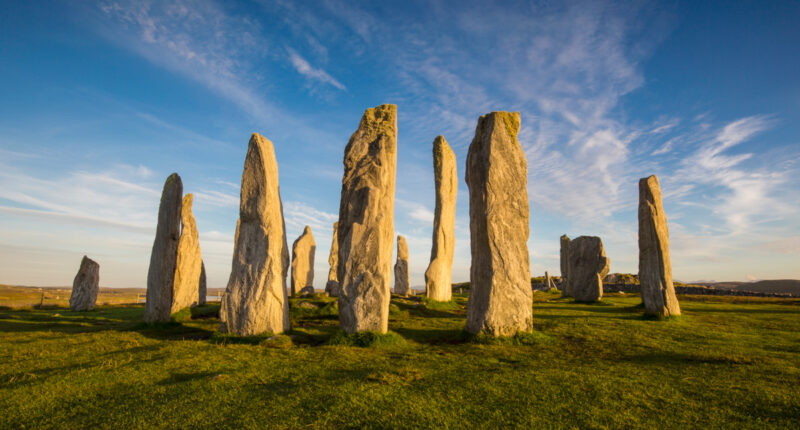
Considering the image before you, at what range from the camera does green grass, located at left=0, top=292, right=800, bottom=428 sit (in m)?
4.75

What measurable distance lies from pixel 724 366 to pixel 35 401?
11.2 m

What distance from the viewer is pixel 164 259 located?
1242cm

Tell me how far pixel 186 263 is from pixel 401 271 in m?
12.0

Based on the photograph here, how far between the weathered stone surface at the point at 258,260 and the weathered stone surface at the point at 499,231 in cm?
508

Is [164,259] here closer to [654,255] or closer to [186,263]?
[186,263]

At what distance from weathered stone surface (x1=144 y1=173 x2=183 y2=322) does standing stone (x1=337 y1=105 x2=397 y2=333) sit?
6367 millimetres

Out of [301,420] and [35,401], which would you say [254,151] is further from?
[301,420]

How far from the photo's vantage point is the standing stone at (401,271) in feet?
75.6

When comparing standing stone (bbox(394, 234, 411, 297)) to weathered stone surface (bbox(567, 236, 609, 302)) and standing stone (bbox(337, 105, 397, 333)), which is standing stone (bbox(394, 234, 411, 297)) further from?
standing stone (bbox(337, 105, 397, 333))

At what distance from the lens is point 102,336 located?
→ 33.9ft

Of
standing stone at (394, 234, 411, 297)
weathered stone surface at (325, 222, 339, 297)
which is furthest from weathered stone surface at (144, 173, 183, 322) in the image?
standing stone at (394, 234, 411, 297)

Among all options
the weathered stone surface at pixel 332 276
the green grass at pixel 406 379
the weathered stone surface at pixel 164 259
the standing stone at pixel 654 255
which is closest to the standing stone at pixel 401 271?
the weathered stone surface at pixel 332 276

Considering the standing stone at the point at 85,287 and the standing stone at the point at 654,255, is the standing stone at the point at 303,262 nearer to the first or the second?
the standing stone at the point at 85,287

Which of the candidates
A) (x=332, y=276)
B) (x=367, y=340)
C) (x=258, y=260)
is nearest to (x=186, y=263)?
(x=258, y=260)
